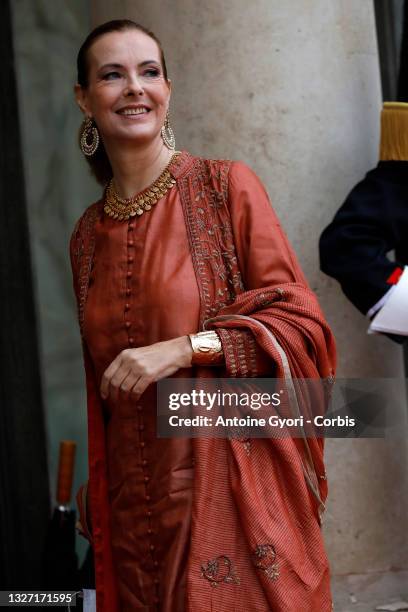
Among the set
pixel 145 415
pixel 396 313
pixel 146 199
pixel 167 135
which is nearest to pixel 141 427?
pixel 145 415

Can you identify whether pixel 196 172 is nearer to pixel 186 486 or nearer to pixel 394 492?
pixel 186 486

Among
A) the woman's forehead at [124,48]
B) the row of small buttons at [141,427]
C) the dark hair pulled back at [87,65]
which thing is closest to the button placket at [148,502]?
the row of small buttons at [141,427]

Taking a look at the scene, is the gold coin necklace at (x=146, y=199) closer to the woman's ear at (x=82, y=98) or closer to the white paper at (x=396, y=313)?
the woman's ear at (x=82, y=98)

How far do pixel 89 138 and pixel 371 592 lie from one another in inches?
62.9

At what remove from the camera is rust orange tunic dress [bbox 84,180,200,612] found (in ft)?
7.27

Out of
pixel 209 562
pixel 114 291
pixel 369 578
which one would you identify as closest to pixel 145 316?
pixel 114 291

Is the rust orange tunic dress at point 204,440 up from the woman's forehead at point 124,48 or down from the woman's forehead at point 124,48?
down

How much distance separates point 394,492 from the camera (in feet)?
10.4

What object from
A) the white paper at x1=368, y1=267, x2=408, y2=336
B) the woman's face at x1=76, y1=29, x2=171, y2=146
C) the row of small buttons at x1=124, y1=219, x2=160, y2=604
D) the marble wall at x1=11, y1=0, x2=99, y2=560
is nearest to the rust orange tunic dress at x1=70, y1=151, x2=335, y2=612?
the row of small buttons at x1=124, y1=219, x2=160, y2=604

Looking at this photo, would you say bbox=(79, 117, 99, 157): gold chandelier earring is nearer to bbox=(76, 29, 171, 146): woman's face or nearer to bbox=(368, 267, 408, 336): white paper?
bbox=(76, 29, 171, 146): woman's face

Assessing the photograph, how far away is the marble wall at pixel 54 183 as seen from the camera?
461 cm

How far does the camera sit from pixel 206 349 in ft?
7.04

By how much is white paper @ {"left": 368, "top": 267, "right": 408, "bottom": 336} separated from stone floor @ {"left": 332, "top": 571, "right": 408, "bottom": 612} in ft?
2.54

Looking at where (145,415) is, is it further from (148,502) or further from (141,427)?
(148,502)
